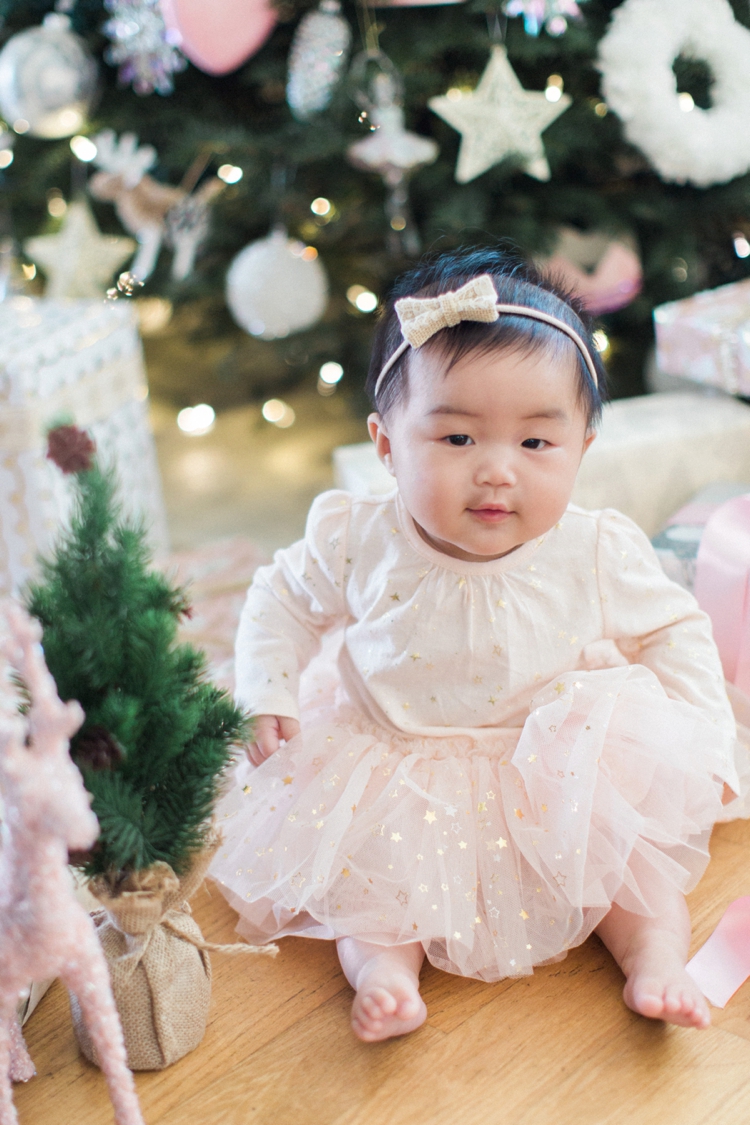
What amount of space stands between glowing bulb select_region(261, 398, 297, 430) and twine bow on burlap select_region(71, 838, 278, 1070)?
1.71 meters

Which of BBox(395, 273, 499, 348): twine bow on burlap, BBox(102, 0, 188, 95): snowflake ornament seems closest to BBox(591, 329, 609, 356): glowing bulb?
BBox(395, 273, 499, 348): twine bow on burlap

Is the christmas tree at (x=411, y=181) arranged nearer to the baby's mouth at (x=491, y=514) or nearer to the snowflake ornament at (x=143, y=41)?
the snowflake ornament at (x=143, y=41)

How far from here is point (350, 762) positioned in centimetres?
102

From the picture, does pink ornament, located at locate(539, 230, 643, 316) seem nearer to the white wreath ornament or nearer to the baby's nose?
the white wreath ornament

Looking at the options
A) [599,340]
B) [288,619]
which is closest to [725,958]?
[288,619]

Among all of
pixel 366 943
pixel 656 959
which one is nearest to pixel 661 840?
pixel 656 959

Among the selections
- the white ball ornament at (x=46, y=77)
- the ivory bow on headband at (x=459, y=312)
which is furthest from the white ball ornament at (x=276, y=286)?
the ivory bow on headband at (x=459, y=312)

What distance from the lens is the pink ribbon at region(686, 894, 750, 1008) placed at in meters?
0.89

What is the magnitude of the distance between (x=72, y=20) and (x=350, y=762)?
1.67 m

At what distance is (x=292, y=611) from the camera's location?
3.67 ft

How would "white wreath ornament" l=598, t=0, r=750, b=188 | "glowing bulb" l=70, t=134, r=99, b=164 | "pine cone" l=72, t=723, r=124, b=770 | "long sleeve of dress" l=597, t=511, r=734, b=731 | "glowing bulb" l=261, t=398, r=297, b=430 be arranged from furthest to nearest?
"glowing bulb" l=261, t=398, r=297, b=430 < "glowing bulb" l=70, t=134, r=99, b=164 < "white wreath ornament" l=598, t=0, r=750, b=188 < "long sleeve of dress" l=597, t=511, r=734, b=731 < "pine cone" l=72, t=723, r=124, b=770

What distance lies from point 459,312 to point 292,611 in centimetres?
38

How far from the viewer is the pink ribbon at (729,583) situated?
1.20 metres

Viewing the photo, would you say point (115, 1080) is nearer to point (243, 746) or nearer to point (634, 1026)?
point (243, 746)
